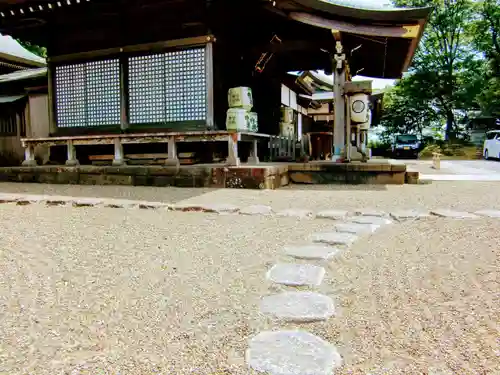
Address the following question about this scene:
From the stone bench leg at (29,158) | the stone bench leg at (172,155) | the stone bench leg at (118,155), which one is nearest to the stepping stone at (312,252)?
the stone bench leg at (172,155)

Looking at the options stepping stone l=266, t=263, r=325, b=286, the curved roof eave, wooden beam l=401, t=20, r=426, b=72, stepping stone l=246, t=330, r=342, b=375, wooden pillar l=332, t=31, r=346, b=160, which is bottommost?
stepping stone l=246, t=330, r=342, b=375

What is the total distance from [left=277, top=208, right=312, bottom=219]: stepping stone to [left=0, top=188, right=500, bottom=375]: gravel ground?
1.01ft

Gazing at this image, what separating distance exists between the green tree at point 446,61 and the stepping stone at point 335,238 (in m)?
30.3

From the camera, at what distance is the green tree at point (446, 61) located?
3047 centimetres

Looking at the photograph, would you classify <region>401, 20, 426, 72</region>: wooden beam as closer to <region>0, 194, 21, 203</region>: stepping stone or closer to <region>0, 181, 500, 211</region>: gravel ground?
<region>0, 181, 500, 211</region>: gravel ground

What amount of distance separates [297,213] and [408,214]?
4.39ft

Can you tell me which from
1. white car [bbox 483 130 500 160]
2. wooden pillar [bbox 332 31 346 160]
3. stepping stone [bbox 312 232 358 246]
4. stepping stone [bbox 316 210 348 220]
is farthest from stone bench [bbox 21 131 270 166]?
white car [bbox 483 130 500 160]

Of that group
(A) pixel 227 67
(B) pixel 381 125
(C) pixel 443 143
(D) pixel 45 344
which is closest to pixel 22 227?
(D) pixel 45 344

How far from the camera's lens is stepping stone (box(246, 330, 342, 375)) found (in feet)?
5.59

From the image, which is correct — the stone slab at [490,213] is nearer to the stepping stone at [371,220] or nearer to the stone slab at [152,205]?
the stepping stone at [371,220]

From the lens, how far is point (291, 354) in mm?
1814

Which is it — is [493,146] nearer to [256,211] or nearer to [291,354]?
[256,211]

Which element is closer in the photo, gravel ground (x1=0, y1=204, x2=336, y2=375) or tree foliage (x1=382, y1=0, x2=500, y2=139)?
gravel ground (x1=0, y1=204, x2=336, y2=375)

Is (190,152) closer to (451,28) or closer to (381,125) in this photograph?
(451,28)
